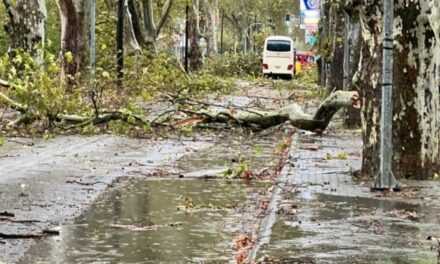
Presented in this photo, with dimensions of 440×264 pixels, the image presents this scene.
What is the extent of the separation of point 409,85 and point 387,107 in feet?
3.13

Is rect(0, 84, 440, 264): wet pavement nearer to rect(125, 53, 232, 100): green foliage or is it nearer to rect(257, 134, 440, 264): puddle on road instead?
rect(257, 134, 440, 264): puddle on road

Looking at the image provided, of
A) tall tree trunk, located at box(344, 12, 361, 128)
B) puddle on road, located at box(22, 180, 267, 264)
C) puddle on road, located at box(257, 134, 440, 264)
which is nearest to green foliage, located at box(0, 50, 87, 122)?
tall tree trunk, located at box(344, 12, 361, 128)

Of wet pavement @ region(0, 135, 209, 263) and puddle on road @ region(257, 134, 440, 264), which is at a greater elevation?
puddle on road @ region(257, 134, 440, 264)

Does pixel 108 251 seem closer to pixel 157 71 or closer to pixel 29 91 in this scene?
pixel 29 91

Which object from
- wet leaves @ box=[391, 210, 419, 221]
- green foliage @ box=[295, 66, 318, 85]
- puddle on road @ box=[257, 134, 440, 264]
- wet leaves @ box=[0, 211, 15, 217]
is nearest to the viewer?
puddle on road @ box=[257, 134, 440, 264]

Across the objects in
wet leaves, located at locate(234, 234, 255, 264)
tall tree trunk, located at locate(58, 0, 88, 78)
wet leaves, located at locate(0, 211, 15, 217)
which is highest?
tall tree trunk, located at locate(58, 0, 88, 78)

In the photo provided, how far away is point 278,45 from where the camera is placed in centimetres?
6694

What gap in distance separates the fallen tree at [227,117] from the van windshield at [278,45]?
4540cm

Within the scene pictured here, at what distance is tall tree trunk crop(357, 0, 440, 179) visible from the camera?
1196cm

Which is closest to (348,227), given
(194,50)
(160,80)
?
(160,80)

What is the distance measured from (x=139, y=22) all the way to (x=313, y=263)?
36586mm

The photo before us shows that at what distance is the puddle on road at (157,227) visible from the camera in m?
8.08

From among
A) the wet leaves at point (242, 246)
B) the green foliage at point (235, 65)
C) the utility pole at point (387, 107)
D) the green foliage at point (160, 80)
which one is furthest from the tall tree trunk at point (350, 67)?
the green foliage at point (235, 65)

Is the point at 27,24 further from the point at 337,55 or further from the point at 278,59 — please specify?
the point at 278,59
